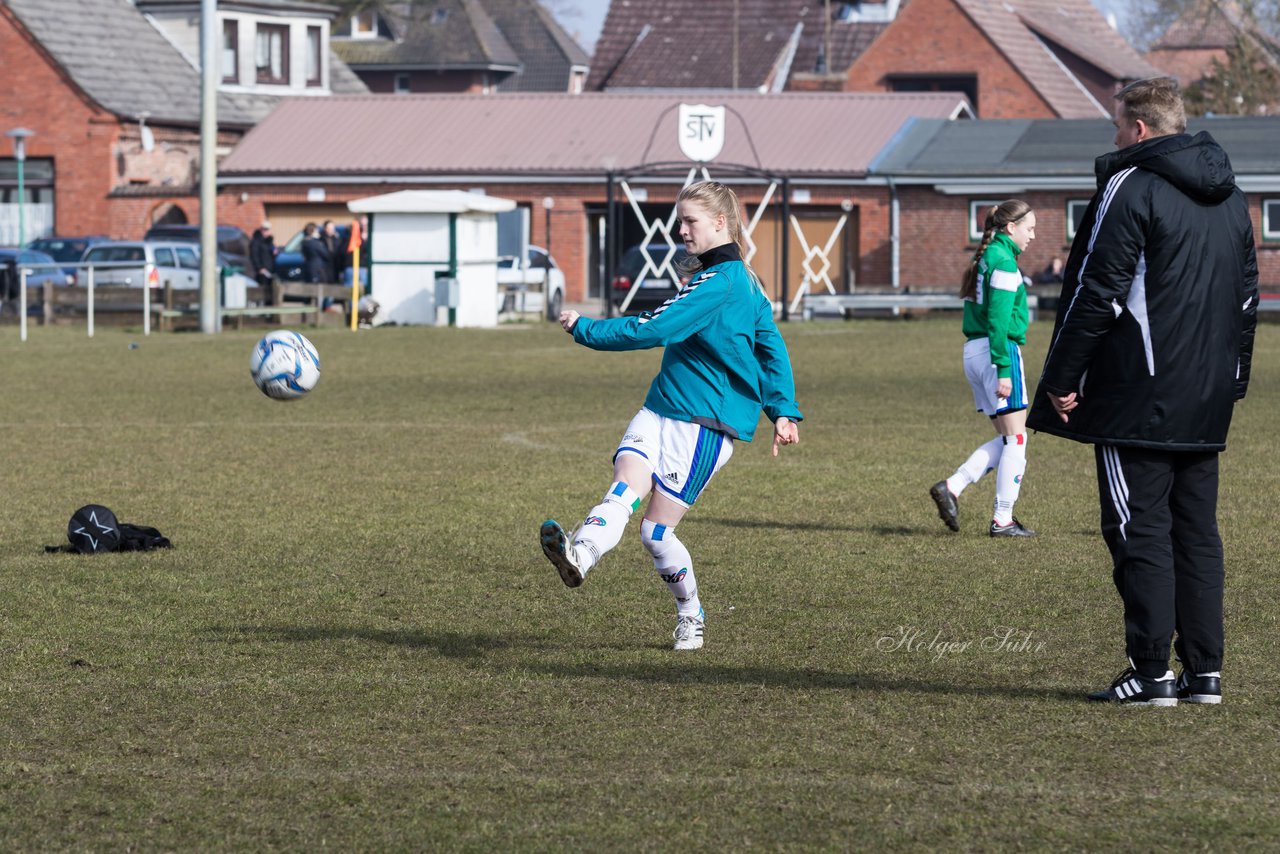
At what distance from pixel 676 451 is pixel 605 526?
39 cm

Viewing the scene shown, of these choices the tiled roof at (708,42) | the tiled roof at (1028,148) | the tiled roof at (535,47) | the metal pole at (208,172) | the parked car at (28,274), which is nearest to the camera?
the metal pole at (208,172)

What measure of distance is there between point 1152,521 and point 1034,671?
3.49 feet

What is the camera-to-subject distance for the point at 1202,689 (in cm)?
670

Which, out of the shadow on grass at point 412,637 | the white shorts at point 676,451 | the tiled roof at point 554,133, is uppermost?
the tiled roof at point 554,133

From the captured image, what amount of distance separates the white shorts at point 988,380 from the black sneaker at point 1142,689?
14.1 ft

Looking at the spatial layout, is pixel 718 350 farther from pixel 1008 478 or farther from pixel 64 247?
pixel 64 247

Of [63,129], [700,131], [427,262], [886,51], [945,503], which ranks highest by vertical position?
[886,51]

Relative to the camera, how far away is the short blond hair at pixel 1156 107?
644cm

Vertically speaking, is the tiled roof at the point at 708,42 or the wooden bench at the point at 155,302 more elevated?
the tiled roof at the point at 708,42

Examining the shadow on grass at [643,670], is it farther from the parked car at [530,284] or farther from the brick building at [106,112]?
the brick building at [106,112]

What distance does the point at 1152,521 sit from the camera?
21.3 feet

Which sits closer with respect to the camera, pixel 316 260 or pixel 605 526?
pixel 605 526

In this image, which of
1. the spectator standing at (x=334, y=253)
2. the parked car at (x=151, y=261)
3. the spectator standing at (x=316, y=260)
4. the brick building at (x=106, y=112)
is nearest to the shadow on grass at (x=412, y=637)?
the spectator standing at (x=316, y=260)

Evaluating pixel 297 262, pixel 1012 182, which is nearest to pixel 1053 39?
pixel 1012 182
